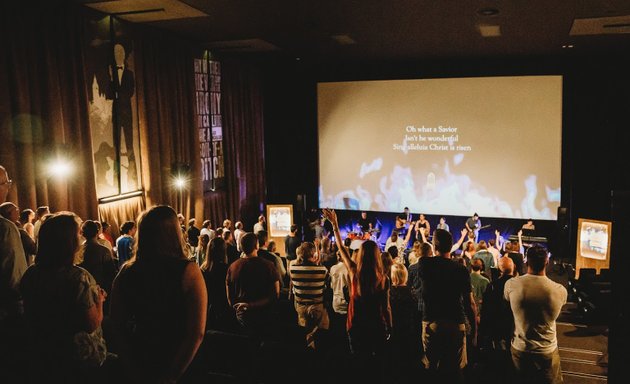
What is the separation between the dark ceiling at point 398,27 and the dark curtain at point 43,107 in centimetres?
196

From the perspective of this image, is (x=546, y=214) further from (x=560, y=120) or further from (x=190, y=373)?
(x=190, y=373)

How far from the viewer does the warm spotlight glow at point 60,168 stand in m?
7.38

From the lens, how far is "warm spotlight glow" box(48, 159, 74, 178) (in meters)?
7.38

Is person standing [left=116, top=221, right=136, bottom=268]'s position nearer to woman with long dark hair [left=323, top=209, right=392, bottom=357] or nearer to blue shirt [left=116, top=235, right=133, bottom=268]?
blue shirt [left=116, top=235, right=133, bottom=268]

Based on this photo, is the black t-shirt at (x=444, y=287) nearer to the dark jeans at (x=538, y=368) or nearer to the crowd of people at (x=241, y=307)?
the crowd of people at (x=241, y=307)

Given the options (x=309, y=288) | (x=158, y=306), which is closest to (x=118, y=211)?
(x=309, y=288)

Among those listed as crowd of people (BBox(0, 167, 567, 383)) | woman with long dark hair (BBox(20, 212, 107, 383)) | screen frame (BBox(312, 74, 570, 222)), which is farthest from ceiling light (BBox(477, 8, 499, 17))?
woman with long dark hair (BBox(20, 212, 107, 383))

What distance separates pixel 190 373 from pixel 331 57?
11028mm

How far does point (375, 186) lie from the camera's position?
44.5 feet

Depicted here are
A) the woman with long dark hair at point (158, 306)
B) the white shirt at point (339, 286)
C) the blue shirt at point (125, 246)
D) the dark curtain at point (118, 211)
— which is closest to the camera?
the woman with long dark hair at point (158, 306)

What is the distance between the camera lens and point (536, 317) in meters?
3.52

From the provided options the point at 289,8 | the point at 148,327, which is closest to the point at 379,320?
the point at 148,327

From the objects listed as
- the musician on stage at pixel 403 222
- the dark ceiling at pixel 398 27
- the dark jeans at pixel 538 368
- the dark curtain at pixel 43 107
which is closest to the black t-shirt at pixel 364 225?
the musician on stage at pixel 403 222

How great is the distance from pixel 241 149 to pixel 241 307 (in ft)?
31.2
